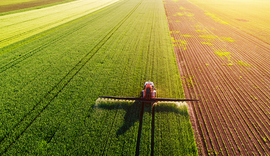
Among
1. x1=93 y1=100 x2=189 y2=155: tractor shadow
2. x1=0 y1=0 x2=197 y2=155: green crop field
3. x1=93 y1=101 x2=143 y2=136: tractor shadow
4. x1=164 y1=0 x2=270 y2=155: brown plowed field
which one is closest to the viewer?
x1=0 y1=0 x2=197 y2=155: green crop field

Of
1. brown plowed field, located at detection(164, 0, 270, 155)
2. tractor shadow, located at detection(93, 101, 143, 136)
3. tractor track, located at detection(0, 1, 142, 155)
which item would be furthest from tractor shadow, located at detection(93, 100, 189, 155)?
tractor track, located at detection(0, 1, 142, 155)

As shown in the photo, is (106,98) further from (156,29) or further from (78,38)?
(156,29)

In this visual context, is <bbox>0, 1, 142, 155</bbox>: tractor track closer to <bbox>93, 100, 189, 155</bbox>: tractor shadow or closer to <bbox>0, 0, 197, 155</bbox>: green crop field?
<bbox>0, 0, 197, 155</bbox>: green crop field

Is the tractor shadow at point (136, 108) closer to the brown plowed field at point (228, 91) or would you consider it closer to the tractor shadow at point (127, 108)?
the tractor shadow at point (127, 108)

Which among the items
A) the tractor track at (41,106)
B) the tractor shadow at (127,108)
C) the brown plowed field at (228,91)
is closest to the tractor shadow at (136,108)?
the tractor shadow at (127,108)

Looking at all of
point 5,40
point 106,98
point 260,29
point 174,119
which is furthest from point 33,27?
point 260,29

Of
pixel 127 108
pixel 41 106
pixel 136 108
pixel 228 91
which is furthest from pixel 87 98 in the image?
pixel 228 91
